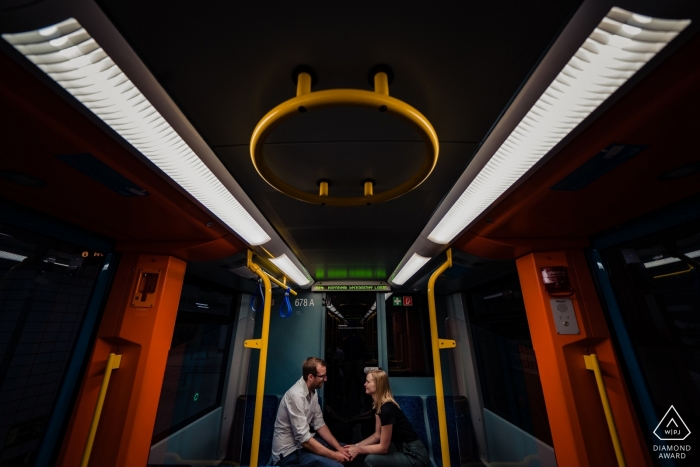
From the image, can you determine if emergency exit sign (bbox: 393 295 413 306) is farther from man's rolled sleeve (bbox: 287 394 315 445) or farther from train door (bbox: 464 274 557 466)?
man's rolled sleeve (bbox: 287 394 315 445)

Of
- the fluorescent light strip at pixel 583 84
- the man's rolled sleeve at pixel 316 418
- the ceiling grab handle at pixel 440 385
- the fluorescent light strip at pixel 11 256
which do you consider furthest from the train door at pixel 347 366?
the fluorescent light strip at pixel 583 84

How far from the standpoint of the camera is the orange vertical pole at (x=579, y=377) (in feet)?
5.31

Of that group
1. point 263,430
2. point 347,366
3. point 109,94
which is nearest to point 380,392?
point 263,430

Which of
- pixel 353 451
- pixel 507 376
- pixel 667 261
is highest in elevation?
pixel 667 261

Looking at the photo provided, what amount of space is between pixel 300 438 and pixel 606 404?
299 cm

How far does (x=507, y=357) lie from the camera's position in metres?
3.80

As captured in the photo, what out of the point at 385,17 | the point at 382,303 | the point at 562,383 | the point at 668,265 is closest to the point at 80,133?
the point at 385,17

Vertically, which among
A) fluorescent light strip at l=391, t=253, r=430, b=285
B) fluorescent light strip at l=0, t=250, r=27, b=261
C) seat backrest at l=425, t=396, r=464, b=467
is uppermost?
fluorescent light strip at l=391, t=253, r=430, b=285

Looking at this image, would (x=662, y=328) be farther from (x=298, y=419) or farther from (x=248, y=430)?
(x=248, y=430)

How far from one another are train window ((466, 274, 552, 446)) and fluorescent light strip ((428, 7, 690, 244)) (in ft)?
8.59

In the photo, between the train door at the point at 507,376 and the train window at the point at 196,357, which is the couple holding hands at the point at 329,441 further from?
the train window at the point at 196,357

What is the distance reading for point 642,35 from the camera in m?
0.62

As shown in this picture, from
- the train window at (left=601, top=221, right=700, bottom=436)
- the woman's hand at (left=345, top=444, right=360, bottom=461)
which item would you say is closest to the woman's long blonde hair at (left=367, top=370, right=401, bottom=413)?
the woman's hand at (left=345, top=444, right=360, bottom=461)

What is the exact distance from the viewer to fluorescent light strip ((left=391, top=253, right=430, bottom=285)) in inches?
111
